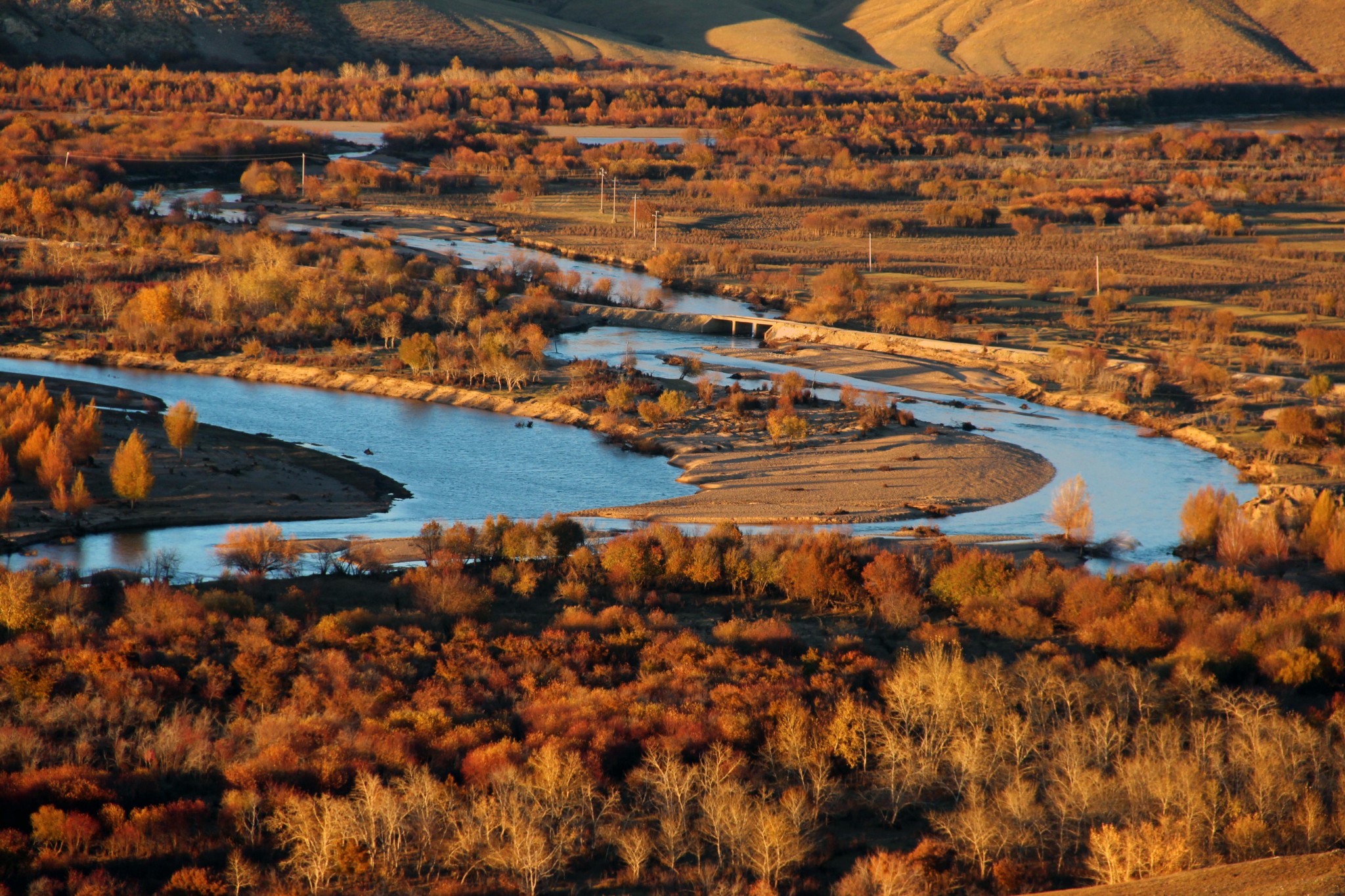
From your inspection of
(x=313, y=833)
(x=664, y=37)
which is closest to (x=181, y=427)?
(x=313, y=833)

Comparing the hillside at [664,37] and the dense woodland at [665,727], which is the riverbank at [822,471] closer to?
the dense woodland at [665,727]

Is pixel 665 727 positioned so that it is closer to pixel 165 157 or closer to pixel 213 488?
pixel 213 488

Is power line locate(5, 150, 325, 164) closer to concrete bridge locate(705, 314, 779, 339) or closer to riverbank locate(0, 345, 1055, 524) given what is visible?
concrete bridge locate(705, 314, 779, 339)

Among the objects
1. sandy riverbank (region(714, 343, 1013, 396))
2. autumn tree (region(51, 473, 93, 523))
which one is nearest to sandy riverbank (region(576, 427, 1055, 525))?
sandy riverbank (region(714, 343, 1013, 396))

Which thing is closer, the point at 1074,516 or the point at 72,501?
the point at 72,501

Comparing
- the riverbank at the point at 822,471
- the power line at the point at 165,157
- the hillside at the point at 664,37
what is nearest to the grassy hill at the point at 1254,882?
the riverbank at the point at 822,471

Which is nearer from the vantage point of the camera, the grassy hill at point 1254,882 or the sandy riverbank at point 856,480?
the grassy hill at point 1254,882
